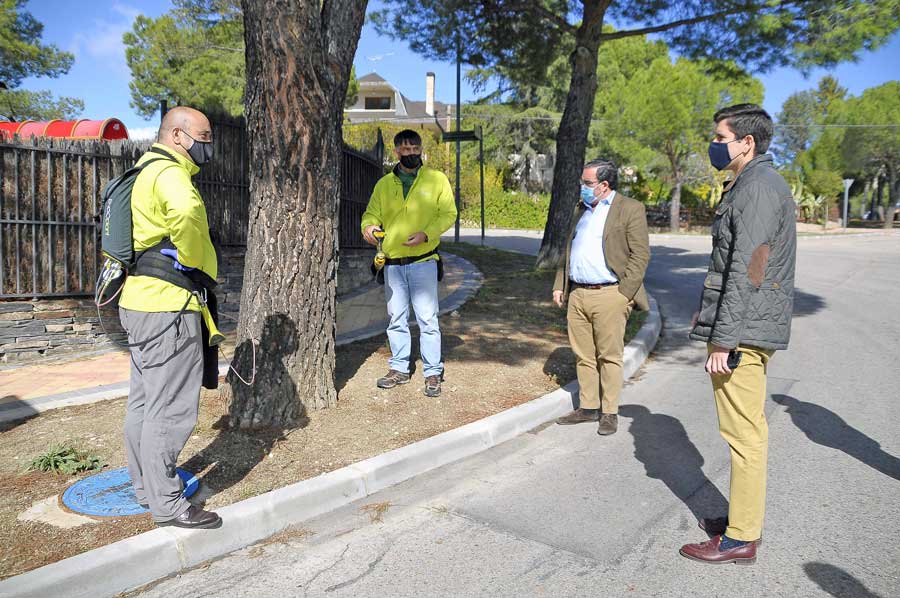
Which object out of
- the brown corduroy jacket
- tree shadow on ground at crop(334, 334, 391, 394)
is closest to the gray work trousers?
tree shadow on ground at crop(334, 334, 391, 394)

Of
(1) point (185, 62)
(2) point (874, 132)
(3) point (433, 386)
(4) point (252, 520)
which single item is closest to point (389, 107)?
(1) point (185, 62)

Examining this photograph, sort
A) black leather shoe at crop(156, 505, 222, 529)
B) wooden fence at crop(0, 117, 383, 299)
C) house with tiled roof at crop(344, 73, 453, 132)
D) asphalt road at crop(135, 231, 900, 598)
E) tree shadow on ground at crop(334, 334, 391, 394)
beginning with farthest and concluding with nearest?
house with tiled roof at crop(344, 73, 453, 132) → wooden fence at crop(0, 117, 383, 299) → tree shadow on ground at crop(334, 334, 391, 394) → black leather shoe at crop(156, 505, 222, 529) → asphalt road at crop(135, 231, 900, 598)

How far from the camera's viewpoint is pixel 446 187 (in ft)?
18.3

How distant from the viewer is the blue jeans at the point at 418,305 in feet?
18.3

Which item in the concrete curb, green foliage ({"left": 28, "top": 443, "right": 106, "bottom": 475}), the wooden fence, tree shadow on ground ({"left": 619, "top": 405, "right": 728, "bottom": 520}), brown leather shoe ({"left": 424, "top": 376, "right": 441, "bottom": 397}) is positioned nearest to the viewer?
the concrete curb

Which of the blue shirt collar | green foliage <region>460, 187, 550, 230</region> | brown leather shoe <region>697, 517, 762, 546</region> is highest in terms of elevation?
green foliage <region>460, 187, 550, 230</region>

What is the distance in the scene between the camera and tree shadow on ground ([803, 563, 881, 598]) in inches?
113

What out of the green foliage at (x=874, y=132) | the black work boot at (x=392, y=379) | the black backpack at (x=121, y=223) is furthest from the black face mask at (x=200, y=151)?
the green foliage at (x=874, y=132)

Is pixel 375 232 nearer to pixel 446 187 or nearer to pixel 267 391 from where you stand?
pixel 446 187

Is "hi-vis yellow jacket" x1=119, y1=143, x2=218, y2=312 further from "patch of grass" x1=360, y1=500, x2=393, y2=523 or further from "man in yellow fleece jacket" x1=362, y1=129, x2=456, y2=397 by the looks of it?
"man in yellow fleece jacket" x1=362, y1=129, x2=456, y2=397

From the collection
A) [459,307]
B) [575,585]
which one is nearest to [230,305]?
[459,307]

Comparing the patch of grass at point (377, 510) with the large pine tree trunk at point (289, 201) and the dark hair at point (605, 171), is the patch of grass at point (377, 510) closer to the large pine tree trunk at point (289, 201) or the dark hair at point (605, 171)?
the large pine tree trunk at point (289, 201)

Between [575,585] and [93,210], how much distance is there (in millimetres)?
6436

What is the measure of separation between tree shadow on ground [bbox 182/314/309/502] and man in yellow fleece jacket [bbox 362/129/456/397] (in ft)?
3.43
